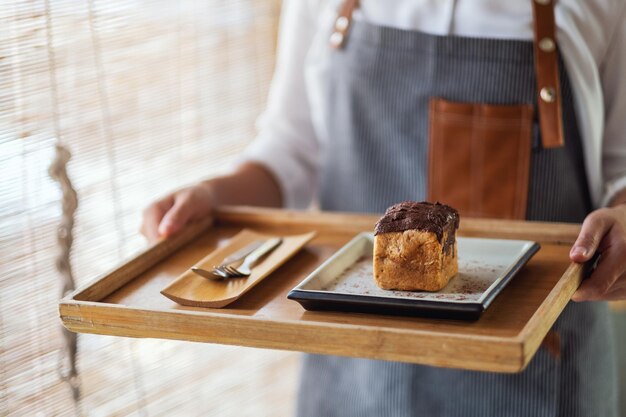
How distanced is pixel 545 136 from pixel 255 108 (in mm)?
785

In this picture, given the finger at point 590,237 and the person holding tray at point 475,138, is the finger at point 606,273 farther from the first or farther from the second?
the person holding tray at point 475,138

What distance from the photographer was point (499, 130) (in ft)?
4.24

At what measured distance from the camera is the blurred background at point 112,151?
3.89 ft

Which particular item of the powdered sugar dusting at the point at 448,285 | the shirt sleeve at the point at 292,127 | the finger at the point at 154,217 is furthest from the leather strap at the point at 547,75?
the finger at the point at 154,217

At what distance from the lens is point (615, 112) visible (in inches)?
51.0

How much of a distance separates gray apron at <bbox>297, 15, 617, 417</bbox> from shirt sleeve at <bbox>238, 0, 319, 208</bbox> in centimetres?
8

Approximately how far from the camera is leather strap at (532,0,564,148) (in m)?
1.24

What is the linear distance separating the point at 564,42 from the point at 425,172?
0.94ft

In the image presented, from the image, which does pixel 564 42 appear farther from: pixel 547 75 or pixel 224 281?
pixel 224 281

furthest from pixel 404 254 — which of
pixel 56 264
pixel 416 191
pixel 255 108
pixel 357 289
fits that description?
pixel 255 108

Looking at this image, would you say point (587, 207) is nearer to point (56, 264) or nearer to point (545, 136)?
point (545, 136)

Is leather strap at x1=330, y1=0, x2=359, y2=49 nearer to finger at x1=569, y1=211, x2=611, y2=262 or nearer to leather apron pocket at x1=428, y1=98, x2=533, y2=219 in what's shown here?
leather apron pocket at x1=428, y1=98, x2=533, y2=219

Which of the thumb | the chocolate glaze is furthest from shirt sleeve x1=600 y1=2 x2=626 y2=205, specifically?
the thumb

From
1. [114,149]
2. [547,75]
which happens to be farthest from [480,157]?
[114,149]
